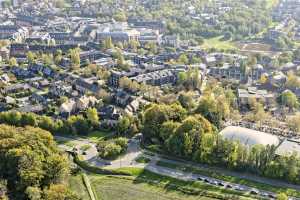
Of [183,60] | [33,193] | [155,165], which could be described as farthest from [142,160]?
[183,60]

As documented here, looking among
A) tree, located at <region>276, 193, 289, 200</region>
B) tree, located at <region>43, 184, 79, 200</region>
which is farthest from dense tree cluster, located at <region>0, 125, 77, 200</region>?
tree, located at <region>276, 193, 289, 200</region>

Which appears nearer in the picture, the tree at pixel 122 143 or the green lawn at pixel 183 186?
the green lawn at pixel 183 186

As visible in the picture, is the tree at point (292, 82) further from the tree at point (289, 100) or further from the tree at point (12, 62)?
the tree at point (12, 62)

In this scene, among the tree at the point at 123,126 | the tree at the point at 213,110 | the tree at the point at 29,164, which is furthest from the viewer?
the tree at the point at 213,110

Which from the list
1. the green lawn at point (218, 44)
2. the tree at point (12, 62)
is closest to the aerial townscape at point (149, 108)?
the green lawn at point (218, 44)

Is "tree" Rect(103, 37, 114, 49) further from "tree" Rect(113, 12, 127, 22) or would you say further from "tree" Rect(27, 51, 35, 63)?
"tree" Rect(113, 12, 127, 22)

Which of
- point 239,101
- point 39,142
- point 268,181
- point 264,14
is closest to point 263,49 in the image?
point 264,14

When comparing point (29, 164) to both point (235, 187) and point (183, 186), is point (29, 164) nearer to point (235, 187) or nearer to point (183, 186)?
point (183, 186)
